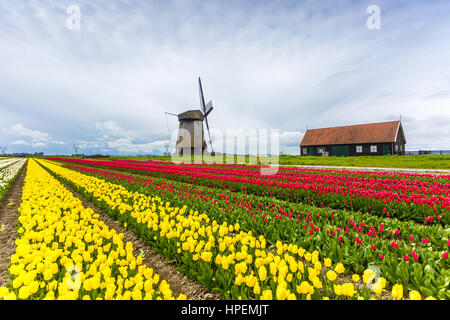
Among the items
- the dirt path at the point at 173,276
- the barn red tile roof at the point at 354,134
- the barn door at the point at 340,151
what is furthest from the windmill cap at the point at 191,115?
the dirt path at the point at 173,276

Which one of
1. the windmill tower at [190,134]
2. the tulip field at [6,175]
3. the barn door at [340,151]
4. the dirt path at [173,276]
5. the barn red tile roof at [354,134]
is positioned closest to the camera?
the dirt path at [173,276]

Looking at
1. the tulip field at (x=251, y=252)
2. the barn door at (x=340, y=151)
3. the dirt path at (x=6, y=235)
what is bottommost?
the dirt path at (x=6, y=235)

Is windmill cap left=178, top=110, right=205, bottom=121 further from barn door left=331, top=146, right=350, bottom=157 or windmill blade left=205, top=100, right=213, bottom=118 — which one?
barn door left=331, top=146, right=350, bottom=157

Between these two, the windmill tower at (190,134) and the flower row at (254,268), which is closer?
the flower row at (254,268)

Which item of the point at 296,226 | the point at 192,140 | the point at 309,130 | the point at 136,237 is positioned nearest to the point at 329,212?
the point at 296,226

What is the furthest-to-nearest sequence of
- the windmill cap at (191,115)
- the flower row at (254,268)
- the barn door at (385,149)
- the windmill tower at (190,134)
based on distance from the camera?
the windmill cap at (191,115)
the windmill tower at (190,134)
the barn door at (385,149)
the flower row at (254,268)

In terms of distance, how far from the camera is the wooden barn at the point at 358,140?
36.6 meters

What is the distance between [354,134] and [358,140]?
1.66 meters

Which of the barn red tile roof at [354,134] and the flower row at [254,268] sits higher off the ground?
the barn red tile roof at [354,134]

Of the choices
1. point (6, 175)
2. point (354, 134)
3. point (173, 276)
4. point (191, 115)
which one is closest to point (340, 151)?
point (354, 134)

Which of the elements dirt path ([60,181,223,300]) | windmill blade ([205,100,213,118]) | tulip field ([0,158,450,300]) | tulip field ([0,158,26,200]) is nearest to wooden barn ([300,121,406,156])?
windmill blade ([205,100,213,118])

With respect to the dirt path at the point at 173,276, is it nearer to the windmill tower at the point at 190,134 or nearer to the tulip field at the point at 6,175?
the tulip field at the point at 6,175

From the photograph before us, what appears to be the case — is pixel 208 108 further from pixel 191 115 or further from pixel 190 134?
pixel 190 134
